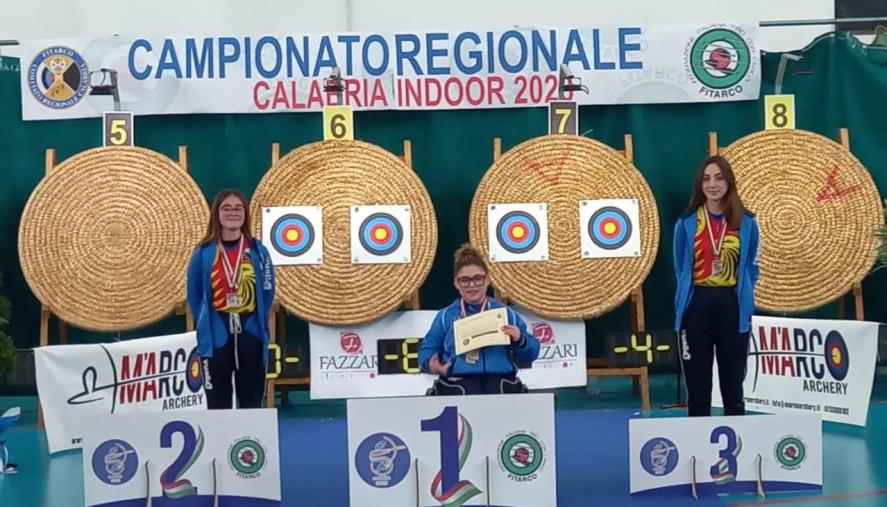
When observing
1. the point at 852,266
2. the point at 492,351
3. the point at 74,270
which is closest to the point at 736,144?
the point at 852,266

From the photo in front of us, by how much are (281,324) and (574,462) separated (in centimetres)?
210

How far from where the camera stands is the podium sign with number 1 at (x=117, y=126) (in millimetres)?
5570

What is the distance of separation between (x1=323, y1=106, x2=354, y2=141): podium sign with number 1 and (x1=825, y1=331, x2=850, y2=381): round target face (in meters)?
2.38

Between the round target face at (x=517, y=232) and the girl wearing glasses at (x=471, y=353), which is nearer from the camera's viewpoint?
the girl wearing glasses at (x=471, y=353)

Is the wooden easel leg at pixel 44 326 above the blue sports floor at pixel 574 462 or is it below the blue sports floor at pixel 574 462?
above

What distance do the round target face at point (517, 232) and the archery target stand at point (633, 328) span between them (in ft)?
0.72

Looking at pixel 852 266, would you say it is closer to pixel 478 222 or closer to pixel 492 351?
pixel 478 222

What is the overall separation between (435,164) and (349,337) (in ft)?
3.30

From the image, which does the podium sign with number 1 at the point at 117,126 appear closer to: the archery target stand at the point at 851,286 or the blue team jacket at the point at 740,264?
the archery target stand at the point at 851,286

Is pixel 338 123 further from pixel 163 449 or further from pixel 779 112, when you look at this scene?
pixel 163 449

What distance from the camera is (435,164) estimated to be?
230 inches

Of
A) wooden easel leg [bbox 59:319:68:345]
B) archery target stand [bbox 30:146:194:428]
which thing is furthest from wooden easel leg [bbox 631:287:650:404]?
wooden easel leg [bbox 59:319:68:345]

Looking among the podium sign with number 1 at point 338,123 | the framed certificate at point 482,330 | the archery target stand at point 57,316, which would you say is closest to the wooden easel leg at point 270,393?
the archery target stand at point 57,316

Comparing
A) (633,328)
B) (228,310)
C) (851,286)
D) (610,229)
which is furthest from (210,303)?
(851,286)
